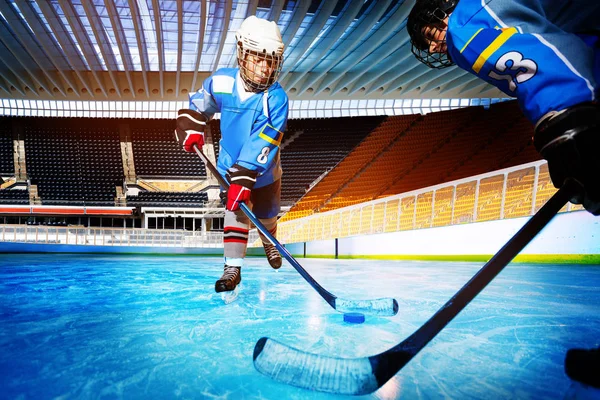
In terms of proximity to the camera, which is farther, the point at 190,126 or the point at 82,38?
the point at 82,38

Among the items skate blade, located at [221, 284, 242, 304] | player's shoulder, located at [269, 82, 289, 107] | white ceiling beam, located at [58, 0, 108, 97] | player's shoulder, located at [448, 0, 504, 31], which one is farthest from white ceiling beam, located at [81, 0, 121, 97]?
player's shoulder, located at [448, 0, 504, 31]

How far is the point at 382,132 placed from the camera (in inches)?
651

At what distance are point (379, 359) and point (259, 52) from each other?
1.49 m

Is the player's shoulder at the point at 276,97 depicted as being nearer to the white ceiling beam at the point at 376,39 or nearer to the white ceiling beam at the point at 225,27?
the white ceiling beam at the point at 225,27

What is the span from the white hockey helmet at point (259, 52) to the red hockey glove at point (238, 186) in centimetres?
43

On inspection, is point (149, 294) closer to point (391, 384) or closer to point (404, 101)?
point (391, 384)

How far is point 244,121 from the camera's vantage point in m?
1.97

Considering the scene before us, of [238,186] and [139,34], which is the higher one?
[139,34]

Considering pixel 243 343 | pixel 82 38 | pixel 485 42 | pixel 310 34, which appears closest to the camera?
pixel 485 42

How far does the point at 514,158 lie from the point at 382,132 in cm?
544

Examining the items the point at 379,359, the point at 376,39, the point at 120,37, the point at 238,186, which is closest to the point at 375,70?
the point at 376,39

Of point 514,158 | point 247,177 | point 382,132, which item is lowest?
point 247,177

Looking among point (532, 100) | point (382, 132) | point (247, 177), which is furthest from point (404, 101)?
point (532, 100)

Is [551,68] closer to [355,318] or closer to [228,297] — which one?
[355,318]
